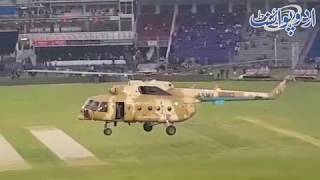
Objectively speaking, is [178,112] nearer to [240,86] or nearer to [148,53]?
[240,86]

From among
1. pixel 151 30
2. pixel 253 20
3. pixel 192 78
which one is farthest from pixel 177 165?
pixel 151 30

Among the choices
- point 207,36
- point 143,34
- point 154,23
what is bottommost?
point 207,36

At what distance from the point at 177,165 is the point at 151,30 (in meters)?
89.1

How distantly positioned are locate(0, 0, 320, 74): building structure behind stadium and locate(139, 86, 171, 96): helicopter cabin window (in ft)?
241

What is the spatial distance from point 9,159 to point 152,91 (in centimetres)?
618

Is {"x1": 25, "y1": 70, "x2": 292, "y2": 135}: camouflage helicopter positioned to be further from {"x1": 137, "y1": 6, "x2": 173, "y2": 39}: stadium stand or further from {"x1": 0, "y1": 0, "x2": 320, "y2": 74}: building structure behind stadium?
{"x1": 137, "y1": 6, "x2": 173, "y2": 39}: stadium stand

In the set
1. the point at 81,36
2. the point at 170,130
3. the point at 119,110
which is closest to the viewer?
the point at 119,110

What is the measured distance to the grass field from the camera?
22.9m

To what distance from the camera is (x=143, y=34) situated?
370ft

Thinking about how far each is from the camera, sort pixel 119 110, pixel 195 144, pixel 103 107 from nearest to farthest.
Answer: pixel 103 107 < pixel 119 110 < pixel 195 144

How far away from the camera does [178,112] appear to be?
1101 inches

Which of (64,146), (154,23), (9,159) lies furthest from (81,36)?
(9,159)

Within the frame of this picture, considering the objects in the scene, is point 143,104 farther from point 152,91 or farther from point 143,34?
point 143,34

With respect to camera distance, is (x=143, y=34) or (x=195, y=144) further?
(x=143, y=34)
